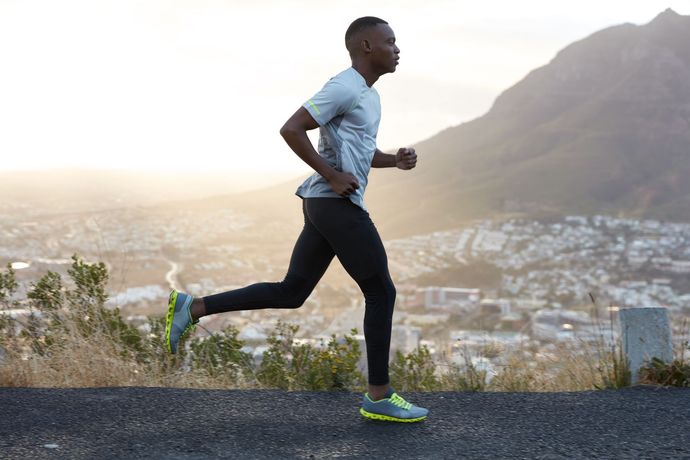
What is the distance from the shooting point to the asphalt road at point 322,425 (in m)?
3.06

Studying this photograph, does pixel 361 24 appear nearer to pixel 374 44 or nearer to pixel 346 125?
pixel 374 44

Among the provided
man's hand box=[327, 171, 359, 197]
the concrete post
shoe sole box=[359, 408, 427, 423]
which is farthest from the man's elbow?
the concrete post

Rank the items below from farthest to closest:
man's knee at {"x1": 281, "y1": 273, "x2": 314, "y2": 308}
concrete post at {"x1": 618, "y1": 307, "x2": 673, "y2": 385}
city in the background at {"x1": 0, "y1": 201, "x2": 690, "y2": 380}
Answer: city in the background at {"x1": 0, "y1": 201, "x2": 690, "y2": 380} → concrete post at {"x1": 618, "y1": 307, "x2": 673, "y2": 385} → man's knee at {"x1": 281, "y1": 273, "x2": 314, "y2": 308}

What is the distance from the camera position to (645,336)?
4.63m

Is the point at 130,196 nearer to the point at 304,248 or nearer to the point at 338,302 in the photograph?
the point at 338,302

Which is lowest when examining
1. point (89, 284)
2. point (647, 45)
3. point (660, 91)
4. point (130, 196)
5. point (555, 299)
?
point (555, 299)

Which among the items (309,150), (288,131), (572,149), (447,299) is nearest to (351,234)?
(309,150)

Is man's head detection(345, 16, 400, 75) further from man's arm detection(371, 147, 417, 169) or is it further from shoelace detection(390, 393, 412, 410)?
shoelace detection(390, 393, 412, 410)

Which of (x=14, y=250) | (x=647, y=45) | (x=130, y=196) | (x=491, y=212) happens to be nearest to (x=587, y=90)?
(x=647, y=45)

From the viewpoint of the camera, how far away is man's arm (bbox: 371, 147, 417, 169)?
153 inches

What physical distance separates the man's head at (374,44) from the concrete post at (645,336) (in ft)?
7.77

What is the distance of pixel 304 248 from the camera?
3.72 meters

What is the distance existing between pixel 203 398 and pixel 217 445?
3.02 feet

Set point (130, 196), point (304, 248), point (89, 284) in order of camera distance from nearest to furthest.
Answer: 1. point (304, 248)
2. point (89, 284)
3. point (130, 196)
